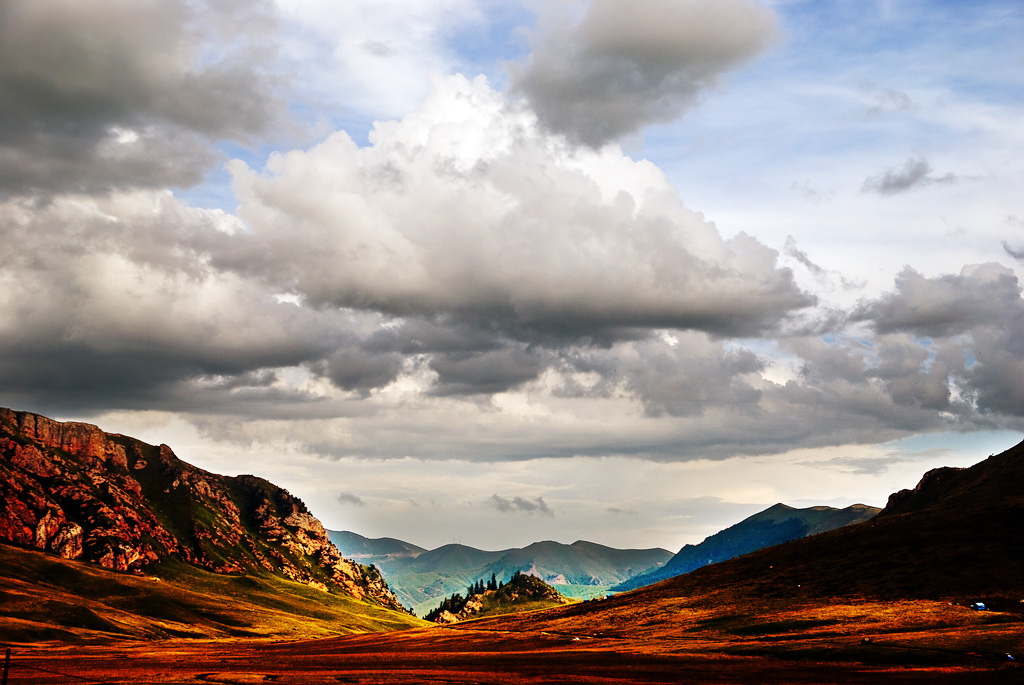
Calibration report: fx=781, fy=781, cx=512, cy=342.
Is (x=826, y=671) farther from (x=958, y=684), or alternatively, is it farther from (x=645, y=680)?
(x=645, y=680)

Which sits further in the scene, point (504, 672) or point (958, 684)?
point (504, 672)

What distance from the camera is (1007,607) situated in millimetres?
196750

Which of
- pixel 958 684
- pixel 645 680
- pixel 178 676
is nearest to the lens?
pixel 958 684

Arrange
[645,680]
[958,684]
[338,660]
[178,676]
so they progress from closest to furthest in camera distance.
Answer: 1. [958,684]
2. [645,680]
3. [178,676]
4. [338,660]

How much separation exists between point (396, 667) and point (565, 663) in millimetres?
36891

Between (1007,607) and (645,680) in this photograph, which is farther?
(1007,607)

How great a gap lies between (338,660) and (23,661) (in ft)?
237

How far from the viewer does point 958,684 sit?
112125 mm

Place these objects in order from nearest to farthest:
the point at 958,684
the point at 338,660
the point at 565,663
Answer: the point at 958,684 → the point at 565,663 → the point at 338,660

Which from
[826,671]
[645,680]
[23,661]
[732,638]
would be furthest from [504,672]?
[23,661]

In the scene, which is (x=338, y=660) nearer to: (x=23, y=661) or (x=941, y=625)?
(x=23, y=661)

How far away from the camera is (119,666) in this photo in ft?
561

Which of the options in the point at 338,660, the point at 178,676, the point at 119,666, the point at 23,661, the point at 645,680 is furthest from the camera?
the point at 338,660

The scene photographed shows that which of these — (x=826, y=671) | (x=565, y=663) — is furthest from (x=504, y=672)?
(x=826, y=671)
